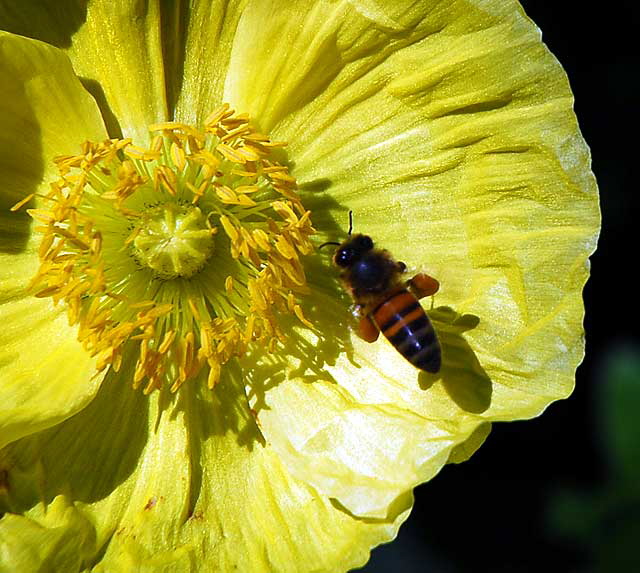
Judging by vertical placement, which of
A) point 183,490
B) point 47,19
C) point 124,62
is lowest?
point 183,490

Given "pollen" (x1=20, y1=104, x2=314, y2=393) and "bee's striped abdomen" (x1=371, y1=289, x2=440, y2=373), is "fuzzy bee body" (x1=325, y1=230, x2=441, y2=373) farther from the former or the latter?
"pollen" (x1=20, y1=104, x2=314, y2=393)

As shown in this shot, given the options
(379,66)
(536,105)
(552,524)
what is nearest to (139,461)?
(379,66)

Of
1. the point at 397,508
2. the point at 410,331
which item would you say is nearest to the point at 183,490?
the point at 397,508

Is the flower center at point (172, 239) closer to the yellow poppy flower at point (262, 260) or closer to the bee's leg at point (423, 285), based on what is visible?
the yellow poppy flower at point (262, 260)

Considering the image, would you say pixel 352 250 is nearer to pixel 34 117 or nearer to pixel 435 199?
pixel 435 199

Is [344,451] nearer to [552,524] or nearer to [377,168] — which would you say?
[377,168]

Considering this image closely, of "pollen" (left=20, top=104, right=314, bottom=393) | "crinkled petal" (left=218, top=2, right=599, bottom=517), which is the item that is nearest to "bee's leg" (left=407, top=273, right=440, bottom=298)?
"crinkled petal" (left=218, top=2, right=599, bottom=517)

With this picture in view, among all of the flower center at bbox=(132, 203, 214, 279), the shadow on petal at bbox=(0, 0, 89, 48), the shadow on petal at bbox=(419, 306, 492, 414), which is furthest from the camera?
the flower center at bbox=(132, 203, 214, 279)

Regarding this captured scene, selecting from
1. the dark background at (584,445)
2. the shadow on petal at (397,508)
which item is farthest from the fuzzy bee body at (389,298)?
the dark background at (584,445)
